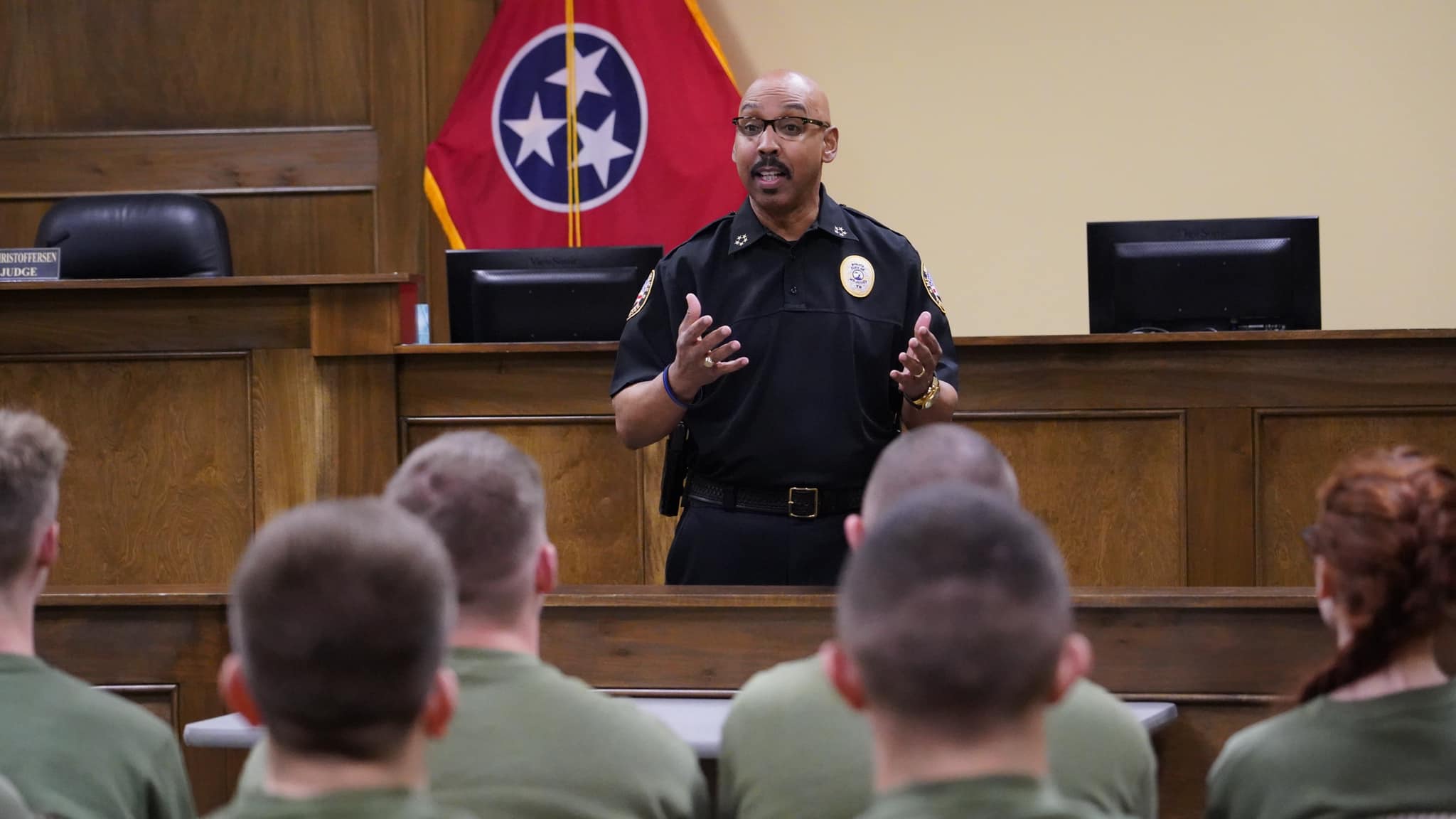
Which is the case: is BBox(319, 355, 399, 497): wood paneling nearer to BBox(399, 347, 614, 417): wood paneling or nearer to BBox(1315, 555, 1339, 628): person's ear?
BBox(399, 347, 614, 417): wood paneling

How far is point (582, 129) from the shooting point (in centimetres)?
563

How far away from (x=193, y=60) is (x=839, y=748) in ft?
16.5

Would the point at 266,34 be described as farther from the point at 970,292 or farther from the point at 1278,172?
the point at 1278,172

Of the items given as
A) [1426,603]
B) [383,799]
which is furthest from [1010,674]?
[1426,603]

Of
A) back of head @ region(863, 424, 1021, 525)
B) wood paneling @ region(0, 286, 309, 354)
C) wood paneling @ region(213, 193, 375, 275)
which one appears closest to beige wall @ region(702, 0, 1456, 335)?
wood paneling @ region(213, 193, 375, 275)

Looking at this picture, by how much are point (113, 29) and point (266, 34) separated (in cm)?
59

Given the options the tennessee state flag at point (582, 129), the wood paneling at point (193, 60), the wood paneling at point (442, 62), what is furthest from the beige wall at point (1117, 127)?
the wood paneling at point (193, 60)

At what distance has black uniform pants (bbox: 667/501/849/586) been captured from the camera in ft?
9.15

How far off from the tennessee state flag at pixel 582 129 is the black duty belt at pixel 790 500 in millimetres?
2843

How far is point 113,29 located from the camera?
18.8 feet

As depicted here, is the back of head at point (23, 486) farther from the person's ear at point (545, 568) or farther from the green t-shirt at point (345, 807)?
the green t-shirt at point (345, 807)

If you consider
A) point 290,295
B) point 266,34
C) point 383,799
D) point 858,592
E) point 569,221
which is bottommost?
point 383,799

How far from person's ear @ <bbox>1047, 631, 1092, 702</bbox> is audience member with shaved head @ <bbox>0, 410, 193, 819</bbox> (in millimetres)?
957

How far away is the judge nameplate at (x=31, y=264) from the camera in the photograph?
4008mm
